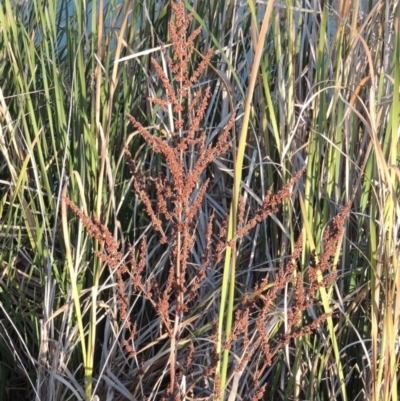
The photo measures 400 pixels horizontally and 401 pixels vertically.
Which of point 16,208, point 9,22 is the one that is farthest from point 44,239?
point 9,22

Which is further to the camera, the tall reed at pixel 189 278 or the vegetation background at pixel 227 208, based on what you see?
the vegetation background at pixel 227 208

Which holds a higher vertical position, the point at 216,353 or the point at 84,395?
the point at 216,353

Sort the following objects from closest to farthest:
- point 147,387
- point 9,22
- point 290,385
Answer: point 290,385, point 147,387, point 9,22

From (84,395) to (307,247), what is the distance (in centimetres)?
47

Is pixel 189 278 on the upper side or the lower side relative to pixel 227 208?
lower

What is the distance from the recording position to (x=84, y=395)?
4.15 ft

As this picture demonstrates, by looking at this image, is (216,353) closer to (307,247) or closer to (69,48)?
(307,247)

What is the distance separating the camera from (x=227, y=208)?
1.49 m

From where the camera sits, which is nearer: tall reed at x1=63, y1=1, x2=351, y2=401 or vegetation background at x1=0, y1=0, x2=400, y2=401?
tall reed at x1=63, y1=1, x2=351, y2=401

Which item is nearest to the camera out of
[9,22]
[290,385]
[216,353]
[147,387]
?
[216,353]

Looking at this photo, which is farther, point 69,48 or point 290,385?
point 69,48

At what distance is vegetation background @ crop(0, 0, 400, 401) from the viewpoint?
1223mm

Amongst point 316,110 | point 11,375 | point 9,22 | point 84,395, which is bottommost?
point 11,375

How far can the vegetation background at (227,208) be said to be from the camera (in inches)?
48.1
